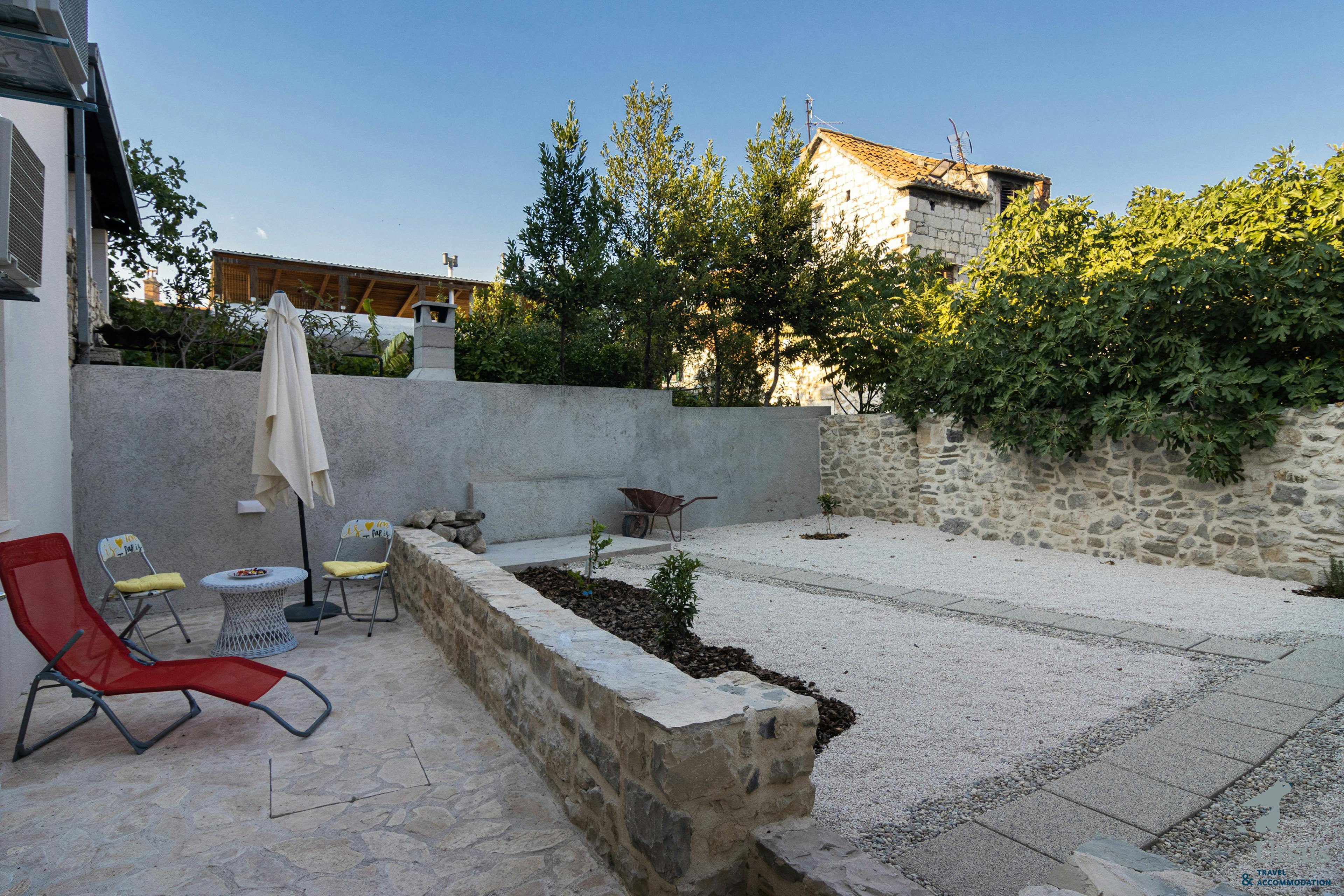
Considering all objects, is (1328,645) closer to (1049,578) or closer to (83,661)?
(1049,578)

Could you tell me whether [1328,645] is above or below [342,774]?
above

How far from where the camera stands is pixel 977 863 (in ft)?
6.71

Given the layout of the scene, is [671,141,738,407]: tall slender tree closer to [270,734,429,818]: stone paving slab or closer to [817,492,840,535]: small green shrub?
[817,492,840,535]: small green shrub

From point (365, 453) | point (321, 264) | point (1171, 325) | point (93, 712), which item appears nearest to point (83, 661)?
point (93, 712)

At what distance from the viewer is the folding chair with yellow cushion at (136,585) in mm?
4406

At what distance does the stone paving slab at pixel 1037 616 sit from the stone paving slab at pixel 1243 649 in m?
0.84

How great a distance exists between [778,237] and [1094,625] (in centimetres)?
758

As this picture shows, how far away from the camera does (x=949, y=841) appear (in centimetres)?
217

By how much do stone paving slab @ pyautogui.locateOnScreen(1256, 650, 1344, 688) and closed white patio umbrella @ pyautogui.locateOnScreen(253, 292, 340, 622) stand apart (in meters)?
6.01

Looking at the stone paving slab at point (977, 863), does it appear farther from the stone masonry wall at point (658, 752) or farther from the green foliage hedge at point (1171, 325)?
the green foliage hedge at point (1171, 325)

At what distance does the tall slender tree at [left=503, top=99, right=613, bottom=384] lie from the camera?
862cm

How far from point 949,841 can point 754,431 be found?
813cm

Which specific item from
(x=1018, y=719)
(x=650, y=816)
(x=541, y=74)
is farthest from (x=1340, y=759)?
(x=541, y=74)

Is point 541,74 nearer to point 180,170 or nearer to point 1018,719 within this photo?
point 180,170
